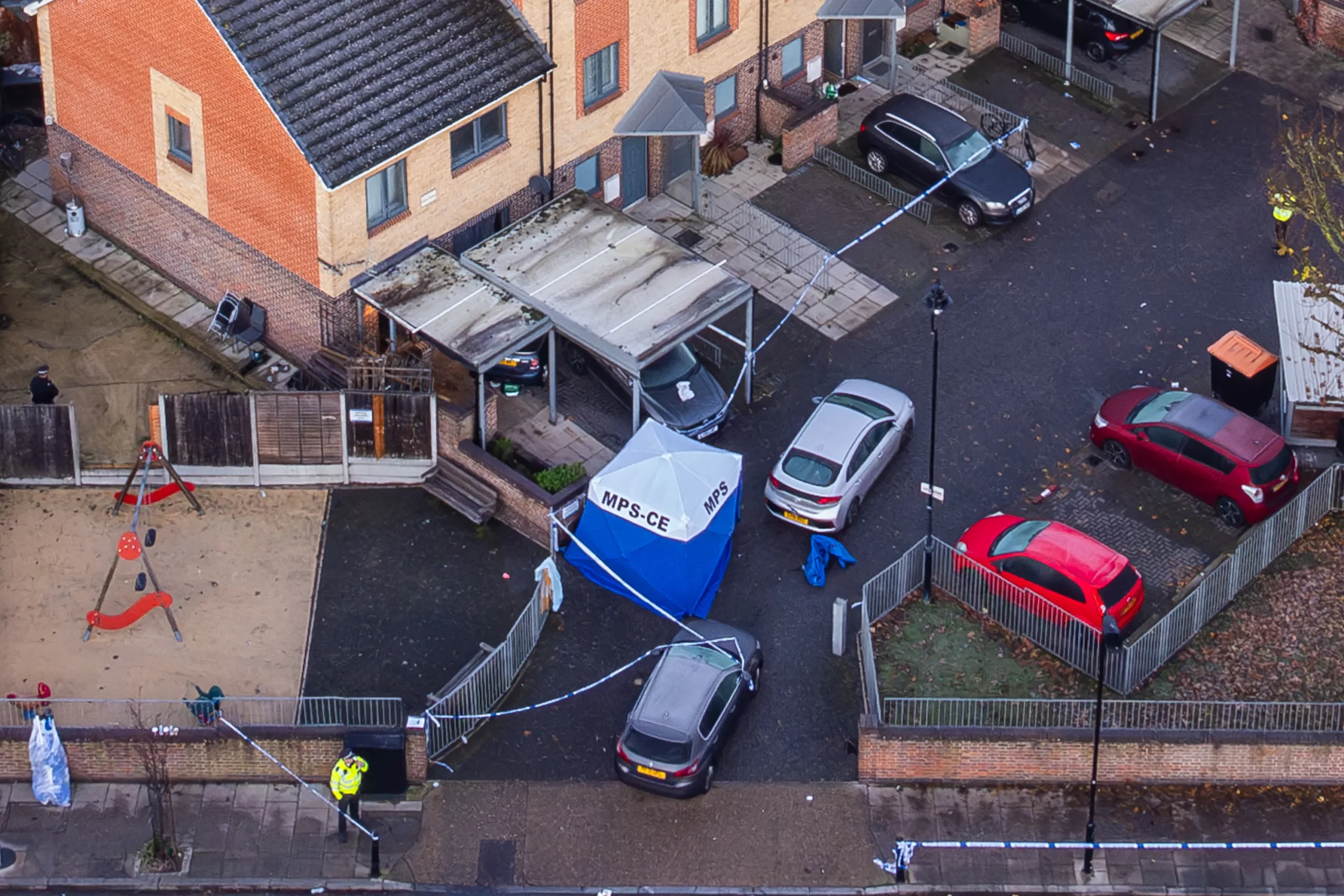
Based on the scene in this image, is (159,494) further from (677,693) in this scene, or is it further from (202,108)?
(677,693)

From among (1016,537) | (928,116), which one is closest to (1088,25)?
(928,116)

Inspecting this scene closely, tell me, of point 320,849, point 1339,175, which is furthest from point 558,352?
point 1339,175

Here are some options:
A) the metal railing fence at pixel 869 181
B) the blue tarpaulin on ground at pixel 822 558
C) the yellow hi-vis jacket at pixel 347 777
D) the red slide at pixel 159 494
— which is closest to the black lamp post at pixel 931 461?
the blue tarpaulin on ground at pixel 822 558

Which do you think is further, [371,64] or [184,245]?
[184,245]

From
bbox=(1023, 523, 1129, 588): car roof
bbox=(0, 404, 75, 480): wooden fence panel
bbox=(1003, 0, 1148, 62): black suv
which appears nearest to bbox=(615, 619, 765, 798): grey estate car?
bbox=(1023, 523, 1129, 588): car roof

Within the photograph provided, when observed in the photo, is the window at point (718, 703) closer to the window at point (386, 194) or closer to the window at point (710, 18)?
the window at point (386, 194)

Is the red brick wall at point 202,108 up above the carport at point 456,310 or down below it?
above
